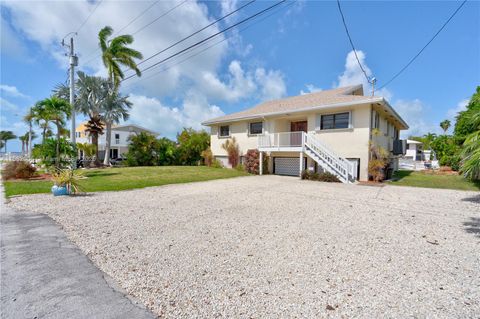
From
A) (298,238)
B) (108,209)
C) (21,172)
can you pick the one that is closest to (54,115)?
(21,172)

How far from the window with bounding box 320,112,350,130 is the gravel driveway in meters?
7.39

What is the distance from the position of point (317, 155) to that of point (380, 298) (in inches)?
463

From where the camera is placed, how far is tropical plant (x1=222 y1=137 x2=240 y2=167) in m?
19.2

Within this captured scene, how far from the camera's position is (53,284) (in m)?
2.83

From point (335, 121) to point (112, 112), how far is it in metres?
24.2

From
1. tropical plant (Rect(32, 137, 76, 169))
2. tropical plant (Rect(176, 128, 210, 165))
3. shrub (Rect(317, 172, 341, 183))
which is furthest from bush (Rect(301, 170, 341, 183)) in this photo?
tropical plant (Rect(32, 137, 76, 169))

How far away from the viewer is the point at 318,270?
3.16 metres

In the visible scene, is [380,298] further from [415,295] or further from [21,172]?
[21,172]

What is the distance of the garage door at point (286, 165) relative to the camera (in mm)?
16594

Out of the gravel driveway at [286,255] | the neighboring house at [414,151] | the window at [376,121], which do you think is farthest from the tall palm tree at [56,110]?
the neighboring house at [414,151]

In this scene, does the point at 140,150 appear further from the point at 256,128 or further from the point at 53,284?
the point at 53,284

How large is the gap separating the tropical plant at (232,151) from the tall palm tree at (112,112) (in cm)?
1472

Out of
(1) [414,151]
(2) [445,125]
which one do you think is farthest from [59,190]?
(2) [445,125]

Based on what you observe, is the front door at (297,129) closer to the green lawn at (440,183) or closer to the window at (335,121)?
the window at (335,121)
